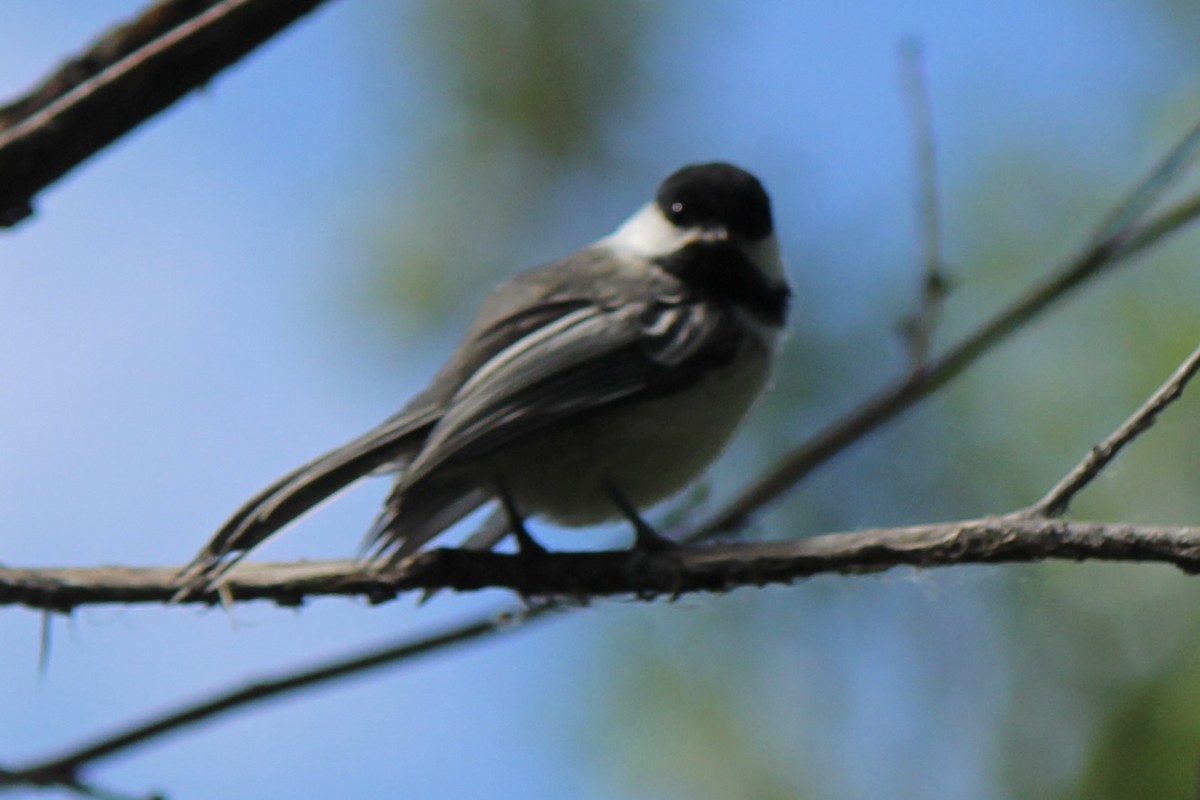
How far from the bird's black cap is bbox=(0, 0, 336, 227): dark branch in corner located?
5.65 feet

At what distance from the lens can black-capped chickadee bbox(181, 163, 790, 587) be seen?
120 inches

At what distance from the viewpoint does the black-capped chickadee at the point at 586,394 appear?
120 inches

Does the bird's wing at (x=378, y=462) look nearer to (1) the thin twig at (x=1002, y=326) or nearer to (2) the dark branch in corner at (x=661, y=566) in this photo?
(2) the dark branch in corner at (x=661, y=566)

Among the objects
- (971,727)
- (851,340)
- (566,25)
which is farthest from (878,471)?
(566,25)

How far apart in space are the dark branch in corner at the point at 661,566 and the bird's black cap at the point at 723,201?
4.21 feet

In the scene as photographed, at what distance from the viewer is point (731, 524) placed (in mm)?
3588

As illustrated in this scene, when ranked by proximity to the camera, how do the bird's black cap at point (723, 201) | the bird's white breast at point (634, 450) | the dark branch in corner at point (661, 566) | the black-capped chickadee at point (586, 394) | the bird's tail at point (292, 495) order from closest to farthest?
the dark branch in corner at point (661, 566)
the bird's tail at point (292, 495)
the black-capped chickadee at point (586, 394)
the bird's white breast at point (634, 450)
the bird's black cap at point (723, 201)

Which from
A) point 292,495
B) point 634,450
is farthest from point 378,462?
point 634,450

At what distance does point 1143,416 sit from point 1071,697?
2.81m

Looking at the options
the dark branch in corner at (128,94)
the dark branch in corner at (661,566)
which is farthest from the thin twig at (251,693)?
the dark branch in corner at (128,94)

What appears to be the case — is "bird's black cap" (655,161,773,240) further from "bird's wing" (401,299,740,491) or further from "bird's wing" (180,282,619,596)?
"bird's wing" (180,282,619,596)

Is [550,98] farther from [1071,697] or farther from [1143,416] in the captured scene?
[1143,416]

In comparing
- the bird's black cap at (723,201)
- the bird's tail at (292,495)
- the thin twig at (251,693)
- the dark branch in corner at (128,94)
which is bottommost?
the thin twig at (251,693)

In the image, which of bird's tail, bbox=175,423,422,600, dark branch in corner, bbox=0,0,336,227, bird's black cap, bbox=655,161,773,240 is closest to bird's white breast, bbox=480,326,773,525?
bird's tail, bbox=175,423,422,600
